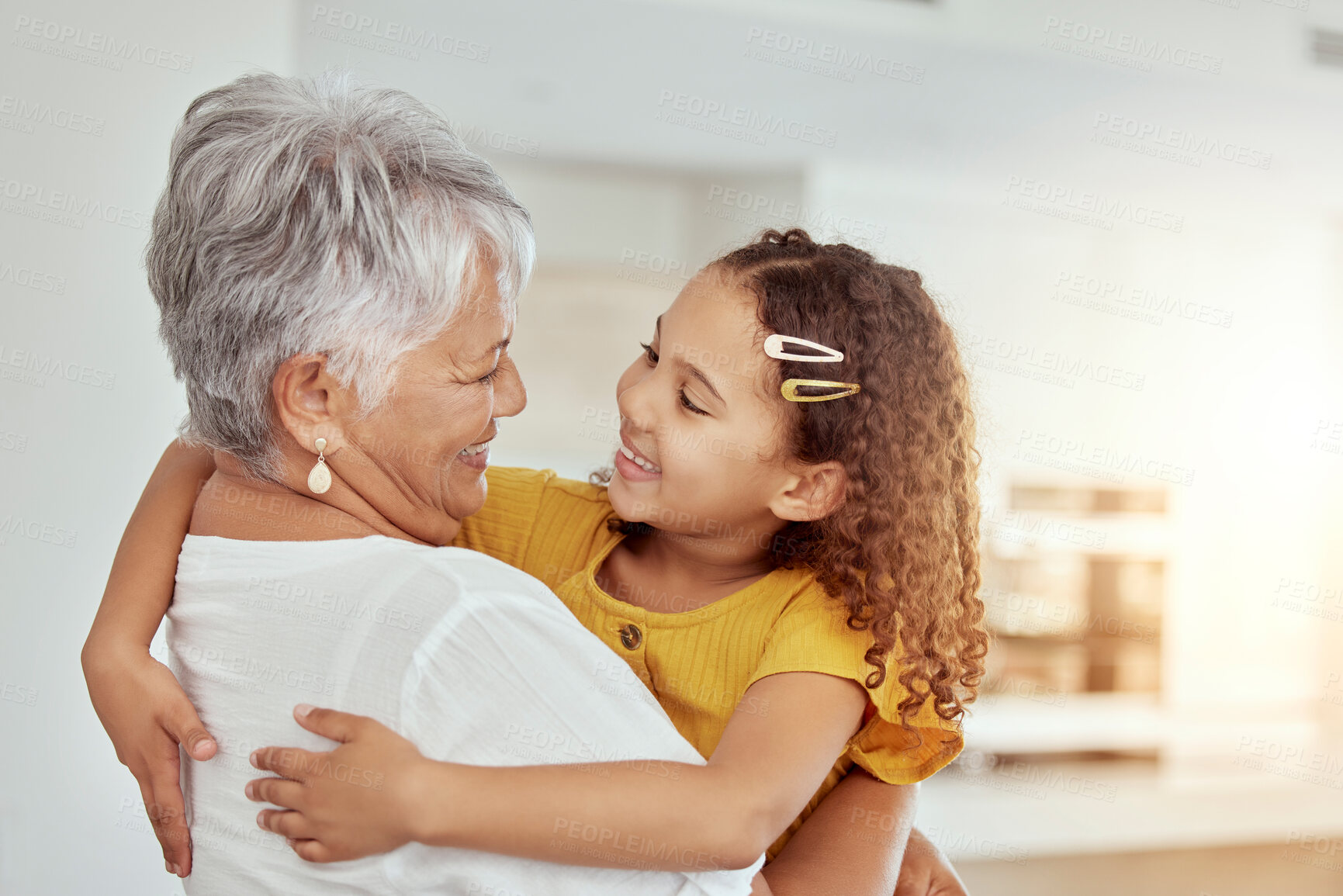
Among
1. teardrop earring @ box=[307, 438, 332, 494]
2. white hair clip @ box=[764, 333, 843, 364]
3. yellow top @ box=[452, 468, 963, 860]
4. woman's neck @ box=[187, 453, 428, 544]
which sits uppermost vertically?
white hair clip @ box=[764, 333, 843, 364]

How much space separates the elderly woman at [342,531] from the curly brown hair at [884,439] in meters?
0.37

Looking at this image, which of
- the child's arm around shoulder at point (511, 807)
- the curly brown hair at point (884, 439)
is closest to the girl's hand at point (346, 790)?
the child's arm around shoulder at point (511, 807)

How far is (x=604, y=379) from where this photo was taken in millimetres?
3799

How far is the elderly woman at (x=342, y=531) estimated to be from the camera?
0.90m

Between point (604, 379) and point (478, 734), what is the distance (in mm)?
2956

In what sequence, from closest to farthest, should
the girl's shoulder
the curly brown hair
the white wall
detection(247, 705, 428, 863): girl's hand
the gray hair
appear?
1. detection(247, 705, 428, 863): girl's hand
2. the gray hair
3. the girl's shoulder
4. the curly brown hair
5. the white wall

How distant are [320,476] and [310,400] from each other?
8cm

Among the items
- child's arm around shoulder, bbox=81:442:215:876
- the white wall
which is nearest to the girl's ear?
child's arm around shoulder, bbox=81:442:215:876

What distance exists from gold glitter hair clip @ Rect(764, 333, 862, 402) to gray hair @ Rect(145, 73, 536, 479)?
42 cm

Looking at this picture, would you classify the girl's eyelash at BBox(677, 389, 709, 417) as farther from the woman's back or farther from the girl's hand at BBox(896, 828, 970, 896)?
the girl's hand at BBox(896, 828, 970, 896)

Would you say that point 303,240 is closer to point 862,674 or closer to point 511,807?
point 511,807

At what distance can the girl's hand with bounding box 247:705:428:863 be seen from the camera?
85 cm

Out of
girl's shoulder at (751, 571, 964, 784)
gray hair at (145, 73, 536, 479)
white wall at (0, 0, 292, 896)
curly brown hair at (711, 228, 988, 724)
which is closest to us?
gray hair at (145, 73, 536, 479)

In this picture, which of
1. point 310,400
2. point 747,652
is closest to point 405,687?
point 310,400
